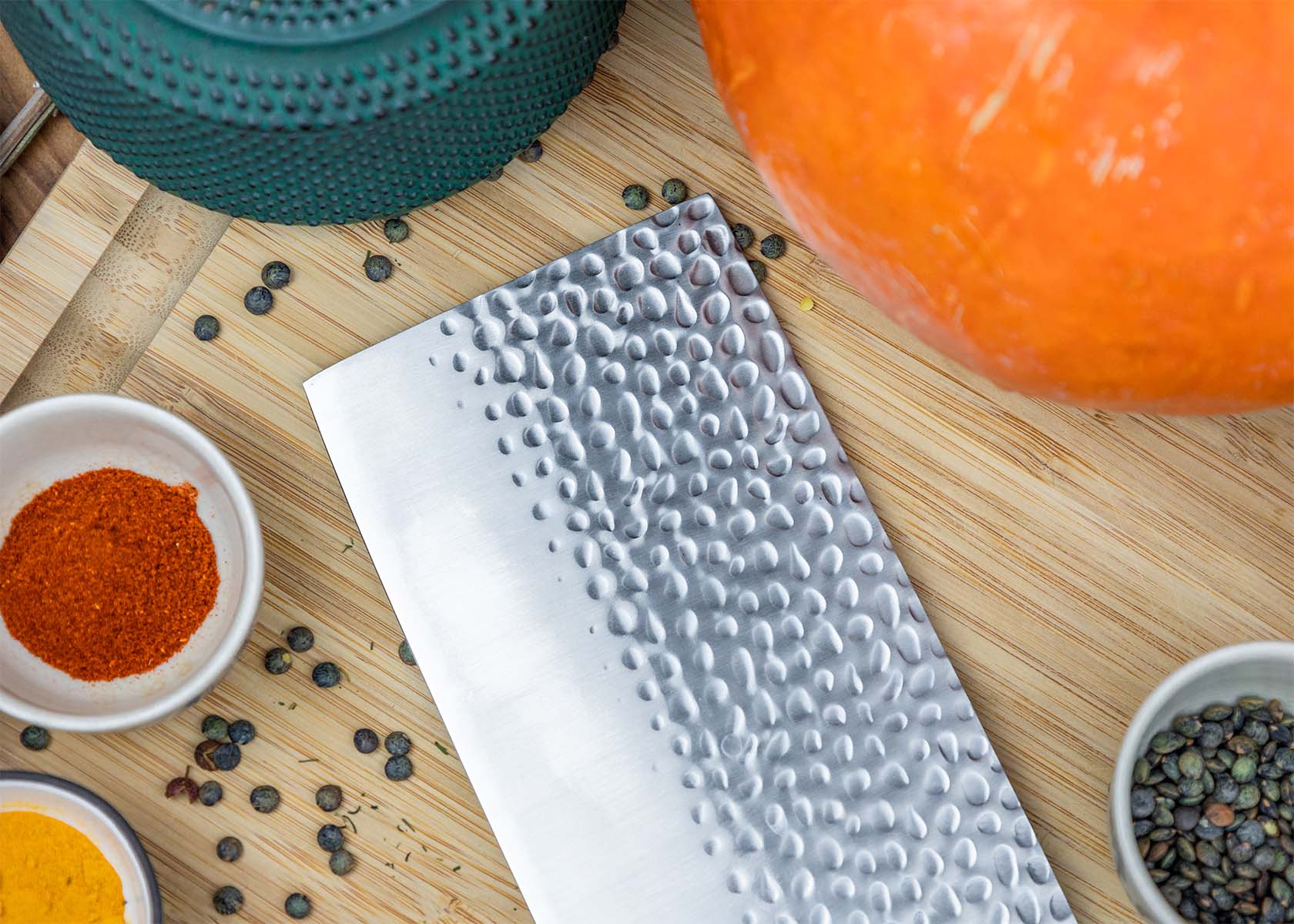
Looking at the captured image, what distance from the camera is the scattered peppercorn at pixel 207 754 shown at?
0.70 meters

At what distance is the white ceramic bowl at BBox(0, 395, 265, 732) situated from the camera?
0.64 m

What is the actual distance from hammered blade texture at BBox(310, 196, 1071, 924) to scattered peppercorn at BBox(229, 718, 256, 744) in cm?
22

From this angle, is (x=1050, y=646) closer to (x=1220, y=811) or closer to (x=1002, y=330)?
(x=1220, y=811)

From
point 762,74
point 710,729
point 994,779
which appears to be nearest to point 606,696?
point 710,729

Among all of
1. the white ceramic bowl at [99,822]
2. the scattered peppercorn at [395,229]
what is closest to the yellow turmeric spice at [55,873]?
the white ceramic bowl at [99,822]

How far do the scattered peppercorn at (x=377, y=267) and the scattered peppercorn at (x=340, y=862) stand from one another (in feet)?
1.17

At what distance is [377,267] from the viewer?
71 cm

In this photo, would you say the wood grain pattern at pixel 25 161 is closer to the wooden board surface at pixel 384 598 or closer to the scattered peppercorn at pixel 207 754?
the wooden board surface at pixel 384 598

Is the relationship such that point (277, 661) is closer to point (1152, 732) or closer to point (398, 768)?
point (398, 768)

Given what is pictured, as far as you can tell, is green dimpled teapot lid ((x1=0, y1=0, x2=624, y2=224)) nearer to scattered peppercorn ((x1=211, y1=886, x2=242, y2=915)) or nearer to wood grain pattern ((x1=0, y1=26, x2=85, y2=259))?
wood grain pattern ((x1=0, y1=26, x2=85, y2=259))

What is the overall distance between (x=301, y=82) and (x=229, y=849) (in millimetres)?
459

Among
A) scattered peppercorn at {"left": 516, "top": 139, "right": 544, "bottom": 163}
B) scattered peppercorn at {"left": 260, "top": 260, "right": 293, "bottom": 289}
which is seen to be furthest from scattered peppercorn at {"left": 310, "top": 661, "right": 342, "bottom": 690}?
scattered peppercorn at {"left": 516, "top": 139, "right": 544, "bottom": 163}

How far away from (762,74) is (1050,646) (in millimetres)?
396

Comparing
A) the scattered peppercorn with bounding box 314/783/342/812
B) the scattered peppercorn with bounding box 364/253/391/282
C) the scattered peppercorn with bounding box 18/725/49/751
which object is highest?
the scattered peppercorn with bounding box 364/253/391/282
